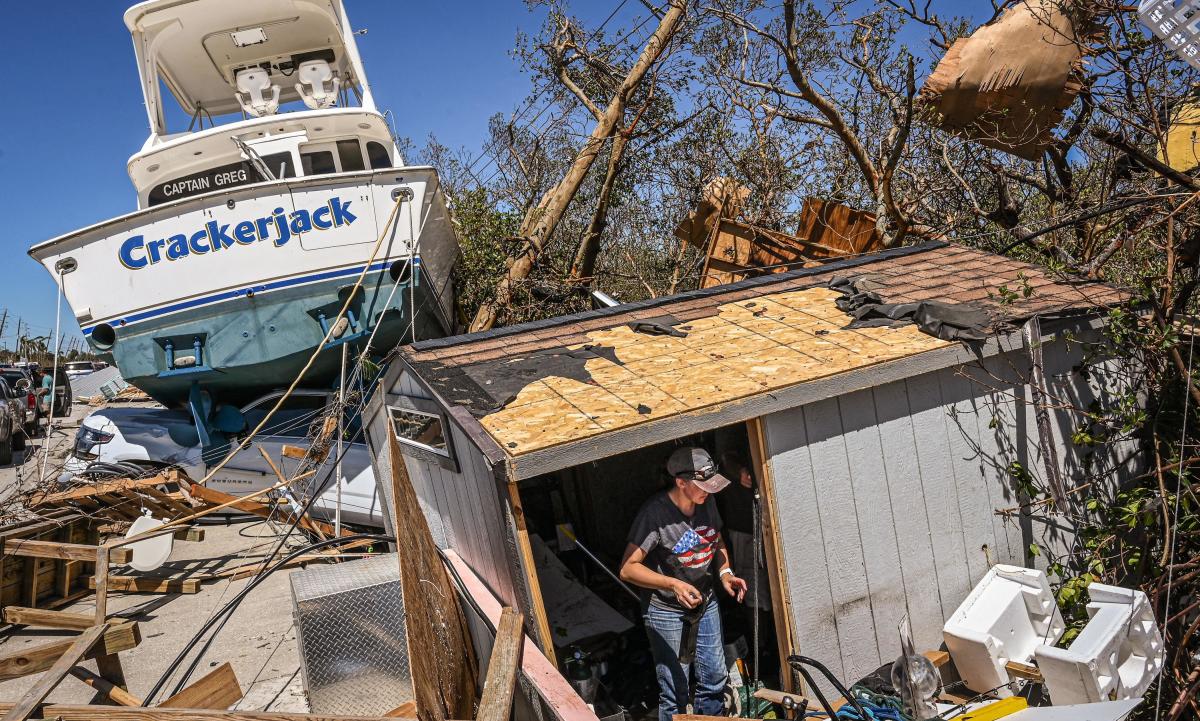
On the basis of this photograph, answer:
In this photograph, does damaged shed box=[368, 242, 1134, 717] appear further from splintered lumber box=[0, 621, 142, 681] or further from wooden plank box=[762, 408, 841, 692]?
splintered lumber box=[0, 621, 142, 681]

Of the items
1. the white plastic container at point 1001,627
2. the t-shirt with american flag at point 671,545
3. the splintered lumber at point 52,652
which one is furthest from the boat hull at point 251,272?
the white plastic container at point 1001,627

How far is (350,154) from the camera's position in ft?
39.7

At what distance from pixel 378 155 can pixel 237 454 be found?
519 cm

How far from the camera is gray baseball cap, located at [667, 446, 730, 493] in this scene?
14.2ft

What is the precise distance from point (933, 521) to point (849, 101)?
8380mm

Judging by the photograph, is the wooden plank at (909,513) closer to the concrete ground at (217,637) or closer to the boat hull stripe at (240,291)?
the concrete ground at (217,637)

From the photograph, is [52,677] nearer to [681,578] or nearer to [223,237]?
[681,578]

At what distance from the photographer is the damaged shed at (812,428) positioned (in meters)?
4.16

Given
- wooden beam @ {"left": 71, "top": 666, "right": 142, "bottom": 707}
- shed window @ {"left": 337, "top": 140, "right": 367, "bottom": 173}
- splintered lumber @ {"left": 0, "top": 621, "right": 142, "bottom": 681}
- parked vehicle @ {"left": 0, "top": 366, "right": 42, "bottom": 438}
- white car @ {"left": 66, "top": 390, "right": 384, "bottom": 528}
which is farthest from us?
parked vehicle @ {"left": 0, "top": 366, "right": 42, "bottom": 438}

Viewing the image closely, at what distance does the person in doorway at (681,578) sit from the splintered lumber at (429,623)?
1.19 meters

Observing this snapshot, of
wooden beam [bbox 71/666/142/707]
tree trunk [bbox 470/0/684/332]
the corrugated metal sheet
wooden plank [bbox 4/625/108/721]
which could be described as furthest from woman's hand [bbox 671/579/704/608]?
the corrugated metal sheet

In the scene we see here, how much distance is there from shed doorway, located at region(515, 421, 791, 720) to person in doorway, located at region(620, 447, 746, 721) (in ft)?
0.73

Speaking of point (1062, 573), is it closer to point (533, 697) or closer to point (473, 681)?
point (533, 697)

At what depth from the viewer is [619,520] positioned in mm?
6887
